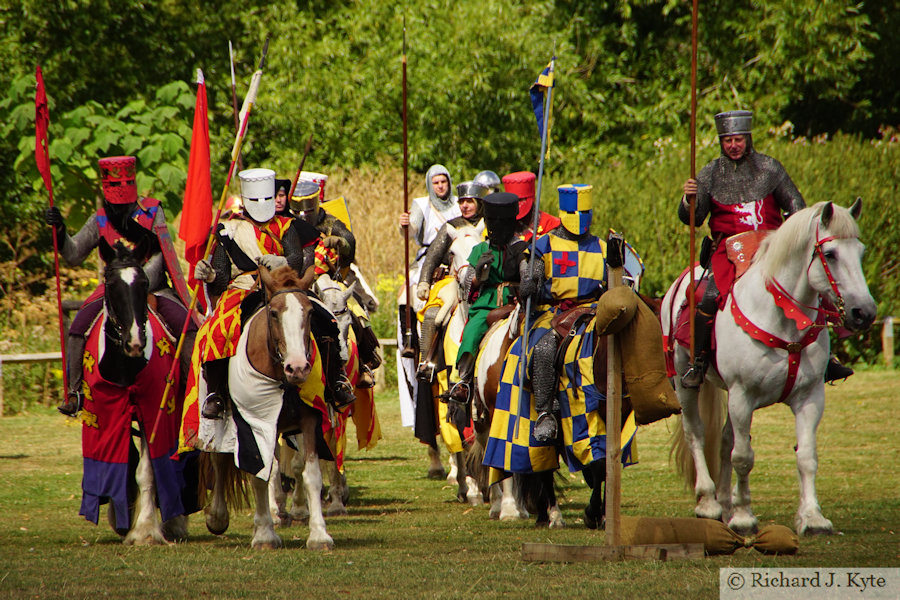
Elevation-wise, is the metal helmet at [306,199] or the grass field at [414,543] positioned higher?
the metal helmet at [306,199]

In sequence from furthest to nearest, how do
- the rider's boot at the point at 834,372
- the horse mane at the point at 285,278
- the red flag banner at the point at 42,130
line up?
the red flag banner at the point at 42,130
the rider's boot at the point at 834,372
the horse mane at the point at 285,278

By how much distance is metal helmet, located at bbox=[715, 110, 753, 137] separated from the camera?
388 inches

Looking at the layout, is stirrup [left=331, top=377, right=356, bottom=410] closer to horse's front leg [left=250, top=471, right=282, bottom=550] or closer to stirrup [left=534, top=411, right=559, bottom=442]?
horse's front leg [left=250, top=471, right=282, bottom=550]

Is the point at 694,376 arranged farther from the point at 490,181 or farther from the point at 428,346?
the point at 490,181

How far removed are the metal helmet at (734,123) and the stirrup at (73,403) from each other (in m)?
4.79

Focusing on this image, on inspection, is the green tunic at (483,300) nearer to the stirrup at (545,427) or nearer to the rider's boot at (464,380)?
the rider's boot at (464,380)

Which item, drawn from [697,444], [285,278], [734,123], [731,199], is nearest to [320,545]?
[285,278]

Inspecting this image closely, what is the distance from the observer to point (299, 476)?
10.8 metres

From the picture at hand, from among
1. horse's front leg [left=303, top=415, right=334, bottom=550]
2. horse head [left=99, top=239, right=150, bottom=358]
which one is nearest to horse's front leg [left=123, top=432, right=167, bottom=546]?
horse head [left=99, top=239, right=150, bottom=358]

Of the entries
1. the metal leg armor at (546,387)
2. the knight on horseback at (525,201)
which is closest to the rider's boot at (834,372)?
the metal leg armor at (546,387)

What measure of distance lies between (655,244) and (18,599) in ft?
61.2

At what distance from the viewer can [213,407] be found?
8.59m

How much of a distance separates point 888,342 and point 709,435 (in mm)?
13593

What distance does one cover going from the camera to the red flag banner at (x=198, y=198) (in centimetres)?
945
